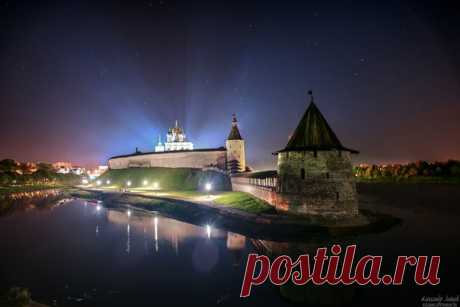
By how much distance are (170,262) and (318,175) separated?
10.4 m

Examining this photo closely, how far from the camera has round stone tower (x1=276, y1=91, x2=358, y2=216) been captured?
21.1m

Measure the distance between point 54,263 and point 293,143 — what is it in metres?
15.7

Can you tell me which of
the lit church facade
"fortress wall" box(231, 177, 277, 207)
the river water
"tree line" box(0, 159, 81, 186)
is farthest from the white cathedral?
the river water

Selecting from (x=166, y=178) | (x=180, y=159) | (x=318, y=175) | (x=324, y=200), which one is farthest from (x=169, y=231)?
(x=180, y=159)

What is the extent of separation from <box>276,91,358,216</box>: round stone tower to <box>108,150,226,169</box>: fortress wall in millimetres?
36390

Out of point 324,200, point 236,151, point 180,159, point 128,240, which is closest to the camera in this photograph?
point 324,200

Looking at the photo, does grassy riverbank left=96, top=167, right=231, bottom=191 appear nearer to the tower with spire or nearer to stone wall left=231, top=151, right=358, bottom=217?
the tower with spire

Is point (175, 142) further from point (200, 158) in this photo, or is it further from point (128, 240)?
point (128, 240)

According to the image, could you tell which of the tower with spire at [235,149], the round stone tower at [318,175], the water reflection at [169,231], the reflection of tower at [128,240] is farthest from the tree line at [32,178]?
the round stone tower at [318,175]

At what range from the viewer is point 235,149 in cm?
5606

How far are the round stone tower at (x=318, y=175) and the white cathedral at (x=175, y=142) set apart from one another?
216ft

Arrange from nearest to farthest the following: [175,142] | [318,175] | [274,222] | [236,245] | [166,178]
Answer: [236,245] < [318,175] < [274,222] < [166,178] < [175,142]

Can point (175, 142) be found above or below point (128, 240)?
above

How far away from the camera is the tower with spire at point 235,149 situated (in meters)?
55.6
